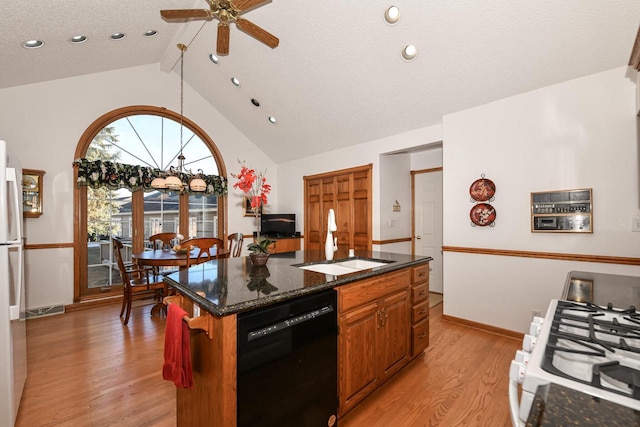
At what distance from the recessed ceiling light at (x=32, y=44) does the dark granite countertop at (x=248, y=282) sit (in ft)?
9.84

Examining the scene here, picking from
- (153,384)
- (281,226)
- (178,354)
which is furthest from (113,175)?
(178,354)

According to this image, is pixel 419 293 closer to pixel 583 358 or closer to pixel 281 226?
pixel 583 358

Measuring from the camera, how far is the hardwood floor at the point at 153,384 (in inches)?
72.6

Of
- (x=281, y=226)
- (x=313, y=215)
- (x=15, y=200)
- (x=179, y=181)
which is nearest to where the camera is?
(x=15, y=200)

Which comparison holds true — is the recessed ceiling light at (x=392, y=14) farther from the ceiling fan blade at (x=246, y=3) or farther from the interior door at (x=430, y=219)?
the interior door at (x=430, y=219)

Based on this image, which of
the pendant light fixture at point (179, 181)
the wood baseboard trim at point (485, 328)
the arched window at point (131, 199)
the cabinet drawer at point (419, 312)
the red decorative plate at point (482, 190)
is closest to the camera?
the cabinet drawer at point (419, 312)

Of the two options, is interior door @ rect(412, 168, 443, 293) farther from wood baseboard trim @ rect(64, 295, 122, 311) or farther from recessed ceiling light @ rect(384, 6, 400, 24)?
wood baseboard trim @ rect(64, 295, 122, 311)

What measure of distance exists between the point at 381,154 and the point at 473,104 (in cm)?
145

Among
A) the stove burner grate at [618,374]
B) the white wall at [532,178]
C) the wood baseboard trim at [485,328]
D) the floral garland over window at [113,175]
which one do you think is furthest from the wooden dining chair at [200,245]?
the stove burner grate at [618,374]

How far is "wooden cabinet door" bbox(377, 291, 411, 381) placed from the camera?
2.03 m

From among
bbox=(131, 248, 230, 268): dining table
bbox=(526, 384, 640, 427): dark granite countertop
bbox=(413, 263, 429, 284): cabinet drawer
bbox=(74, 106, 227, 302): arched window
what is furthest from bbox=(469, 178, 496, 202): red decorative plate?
bbox=(74, 106, 227, 302): arched window

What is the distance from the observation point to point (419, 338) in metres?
2.45

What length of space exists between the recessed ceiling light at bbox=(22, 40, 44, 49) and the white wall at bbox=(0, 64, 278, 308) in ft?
3.80

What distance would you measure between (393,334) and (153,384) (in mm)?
1947
